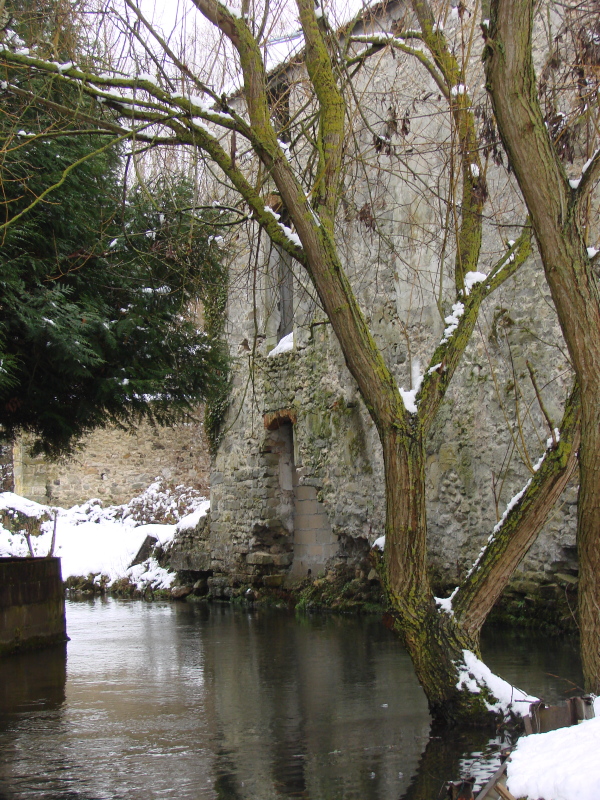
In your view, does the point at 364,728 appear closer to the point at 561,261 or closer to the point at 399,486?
the point at 399,486

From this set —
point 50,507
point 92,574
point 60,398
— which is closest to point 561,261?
point 60,398

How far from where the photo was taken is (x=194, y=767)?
449 cm

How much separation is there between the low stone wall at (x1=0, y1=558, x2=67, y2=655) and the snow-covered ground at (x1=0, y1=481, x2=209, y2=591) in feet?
19.7

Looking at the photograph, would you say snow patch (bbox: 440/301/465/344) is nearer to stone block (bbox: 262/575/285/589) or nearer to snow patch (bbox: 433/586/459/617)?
snow patch (bbox: 433/586/459/617)

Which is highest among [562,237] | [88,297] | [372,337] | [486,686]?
[88,297]

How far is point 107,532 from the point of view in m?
18.3

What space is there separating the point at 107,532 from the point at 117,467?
2.73 meters

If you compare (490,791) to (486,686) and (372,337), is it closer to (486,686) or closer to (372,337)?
(486,686)

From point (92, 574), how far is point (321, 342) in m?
7.74

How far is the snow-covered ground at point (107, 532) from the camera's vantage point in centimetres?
1638

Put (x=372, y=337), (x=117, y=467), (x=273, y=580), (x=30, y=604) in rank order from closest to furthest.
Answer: (x=372, y=337)
(x=30, y=604)
(x=273, y=580)
(x=117, y=467)

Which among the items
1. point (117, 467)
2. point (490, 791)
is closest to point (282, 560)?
point (117, 467)

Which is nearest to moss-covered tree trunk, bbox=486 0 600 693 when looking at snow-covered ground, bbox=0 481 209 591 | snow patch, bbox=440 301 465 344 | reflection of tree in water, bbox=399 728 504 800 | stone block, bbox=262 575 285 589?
reflection of tree in water, bbox=399 728 504 800

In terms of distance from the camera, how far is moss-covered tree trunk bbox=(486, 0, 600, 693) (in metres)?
3.84
